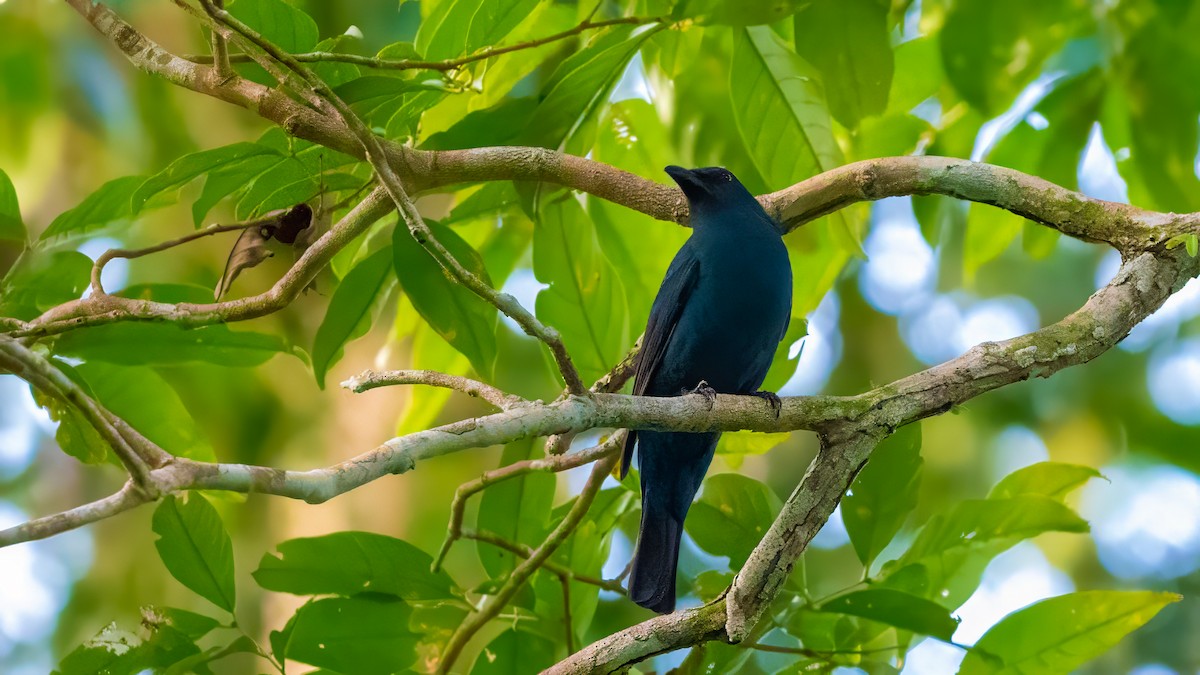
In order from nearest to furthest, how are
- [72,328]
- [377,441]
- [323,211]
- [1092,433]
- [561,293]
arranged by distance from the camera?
[72,328], [323,211], [561,293], [377,441], [1092,433]

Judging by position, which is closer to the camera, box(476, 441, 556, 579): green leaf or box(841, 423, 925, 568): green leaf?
box(841, 423, 925, 568): green leaf

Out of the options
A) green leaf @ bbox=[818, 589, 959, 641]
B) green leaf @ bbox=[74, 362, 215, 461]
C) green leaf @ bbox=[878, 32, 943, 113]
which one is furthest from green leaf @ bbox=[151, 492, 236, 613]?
green leaf @ bbox=[878, 32, 943, 113]

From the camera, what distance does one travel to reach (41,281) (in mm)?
2811

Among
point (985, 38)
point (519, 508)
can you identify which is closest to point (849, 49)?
point (985, 38)

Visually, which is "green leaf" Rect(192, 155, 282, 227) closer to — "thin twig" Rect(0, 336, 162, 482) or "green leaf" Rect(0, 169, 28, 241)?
"green leaf" Rect(0, 169, 28, 241)

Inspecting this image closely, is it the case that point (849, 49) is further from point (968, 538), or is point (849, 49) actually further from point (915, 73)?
point (968, 538)

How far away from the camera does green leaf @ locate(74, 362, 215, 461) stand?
2836mm

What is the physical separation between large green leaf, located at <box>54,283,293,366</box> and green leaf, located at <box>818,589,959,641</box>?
166 centimetres

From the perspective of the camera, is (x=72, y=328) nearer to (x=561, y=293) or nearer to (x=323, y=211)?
(x=323, y=211)

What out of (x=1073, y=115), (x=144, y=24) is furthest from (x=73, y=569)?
(x=1073, y=115)

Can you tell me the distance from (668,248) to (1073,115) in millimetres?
1518

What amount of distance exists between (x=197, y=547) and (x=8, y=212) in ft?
3.35

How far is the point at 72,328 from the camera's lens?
2.56 m

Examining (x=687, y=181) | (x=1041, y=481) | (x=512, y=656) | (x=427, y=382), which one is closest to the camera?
(x=427, y=382)
